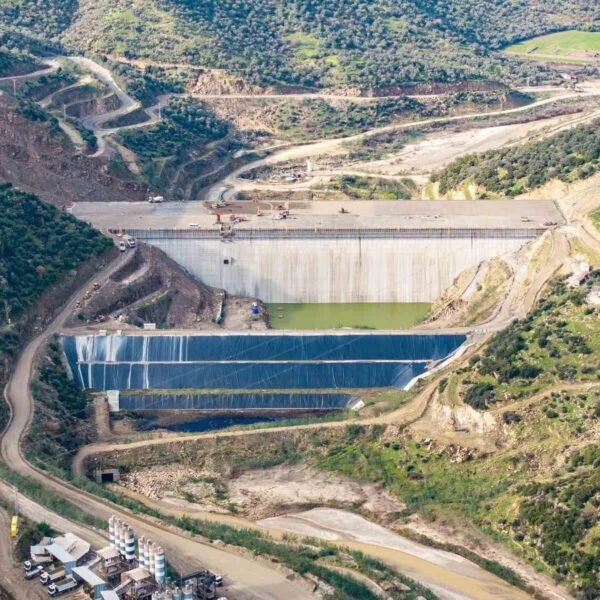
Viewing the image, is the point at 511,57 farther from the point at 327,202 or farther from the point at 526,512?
the point at 526,512

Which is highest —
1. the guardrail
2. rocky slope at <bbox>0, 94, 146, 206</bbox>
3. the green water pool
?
rocky slope at <bbox>0, 94, 146, 206</bbox>

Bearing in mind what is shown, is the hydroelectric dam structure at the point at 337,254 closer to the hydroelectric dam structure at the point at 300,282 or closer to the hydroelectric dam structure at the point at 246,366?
the hydroelectric dam structure at the point at 300,282

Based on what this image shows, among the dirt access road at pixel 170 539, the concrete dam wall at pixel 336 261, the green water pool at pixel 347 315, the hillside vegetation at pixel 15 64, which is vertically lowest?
the dirt access road at pixel 170 539

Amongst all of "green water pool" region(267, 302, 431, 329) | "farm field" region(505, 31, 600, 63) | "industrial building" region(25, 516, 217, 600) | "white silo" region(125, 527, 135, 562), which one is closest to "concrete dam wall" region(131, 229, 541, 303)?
"green water pool" region(267, 302, 431, 329)

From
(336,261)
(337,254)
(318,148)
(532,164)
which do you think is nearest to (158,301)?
(336,261)

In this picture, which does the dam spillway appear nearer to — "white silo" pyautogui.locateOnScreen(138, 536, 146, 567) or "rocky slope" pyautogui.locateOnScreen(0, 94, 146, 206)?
"rocky slope" pyautogui.locateOnScreen(0, 94, 146, 206)

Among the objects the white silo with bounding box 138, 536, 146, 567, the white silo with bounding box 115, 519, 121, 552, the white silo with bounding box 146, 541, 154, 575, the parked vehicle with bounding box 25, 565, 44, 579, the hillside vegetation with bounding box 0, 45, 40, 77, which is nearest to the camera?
the white silo with bounding box 146, 541, 154, 575

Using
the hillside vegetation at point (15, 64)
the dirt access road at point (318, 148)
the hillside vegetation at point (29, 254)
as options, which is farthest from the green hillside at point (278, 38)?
the hillside vegetation at point (29, 254)
